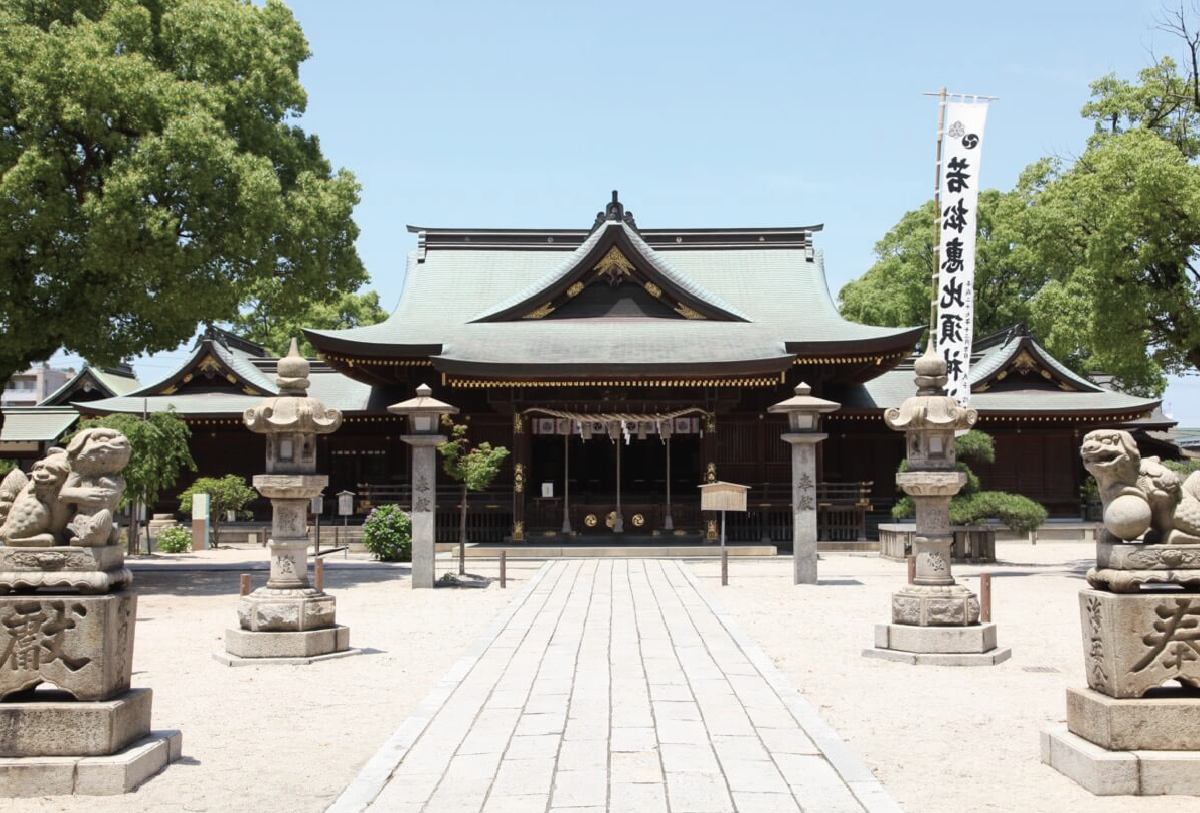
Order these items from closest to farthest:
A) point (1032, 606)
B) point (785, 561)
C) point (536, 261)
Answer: point (1032, 606) → point (785, 561) → point (536, 261)

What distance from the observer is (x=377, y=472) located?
3052cm

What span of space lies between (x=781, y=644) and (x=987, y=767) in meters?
4.93

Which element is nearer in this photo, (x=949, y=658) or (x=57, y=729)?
(x=57, y=729)

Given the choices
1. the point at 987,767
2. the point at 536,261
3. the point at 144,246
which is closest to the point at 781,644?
the point at 987,767

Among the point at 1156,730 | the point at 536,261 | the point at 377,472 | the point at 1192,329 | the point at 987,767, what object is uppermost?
the point at 536,261

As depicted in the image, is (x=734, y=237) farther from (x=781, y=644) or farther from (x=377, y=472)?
(x=781, y=644)

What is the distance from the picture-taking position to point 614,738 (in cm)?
691

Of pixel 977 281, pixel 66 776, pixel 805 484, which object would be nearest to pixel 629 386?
pixel 805 484

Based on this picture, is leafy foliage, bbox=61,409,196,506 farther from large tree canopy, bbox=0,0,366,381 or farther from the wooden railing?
the wooden railing

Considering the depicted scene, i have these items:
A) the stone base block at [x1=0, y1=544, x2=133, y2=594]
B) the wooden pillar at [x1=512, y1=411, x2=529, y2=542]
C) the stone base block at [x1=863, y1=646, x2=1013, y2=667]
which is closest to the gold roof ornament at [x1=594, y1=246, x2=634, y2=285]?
the wooden pillar at [x1=512, y1=411, x2=529, y2=542]

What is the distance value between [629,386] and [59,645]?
2015 centimetres

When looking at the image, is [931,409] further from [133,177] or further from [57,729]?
[133,177]

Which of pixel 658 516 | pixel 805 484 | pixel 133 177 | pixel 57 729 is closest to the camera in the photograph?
pixel 57 729

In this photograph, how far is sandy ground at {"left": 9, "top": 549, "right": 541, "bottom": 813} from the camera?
6.03m
